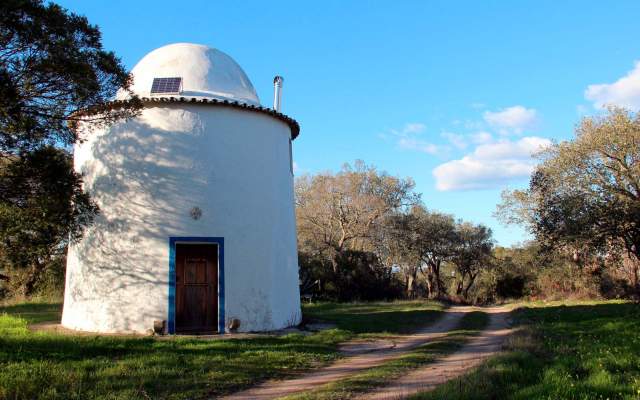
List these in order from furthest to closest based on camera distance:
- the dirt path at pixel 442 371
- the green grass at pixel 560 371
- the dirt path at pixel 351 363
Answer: the dirt path at pixel 351 363 < the dirt path at pixel 442 371 < the green grass at pixel 560 371

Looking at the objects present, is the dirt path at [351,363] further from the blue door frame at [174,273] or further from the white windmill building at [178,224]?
the blue door frame at [174,273]

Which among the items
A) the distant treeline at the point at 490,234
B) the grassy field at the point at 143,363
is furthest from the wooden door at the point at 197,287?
the distant treeline at the point at 490,234

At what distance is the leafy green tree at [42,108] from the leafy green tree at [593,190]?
1795 cm

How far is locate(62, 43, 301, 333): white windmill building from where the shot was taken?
40.0ft

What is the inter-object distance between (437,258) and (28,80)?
115 ft

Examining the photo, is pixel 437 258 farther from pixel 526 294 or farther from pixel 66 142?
pixel 66 142

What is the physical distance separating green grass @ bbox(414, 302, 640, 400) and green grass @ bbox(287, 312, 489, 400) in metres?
1.16

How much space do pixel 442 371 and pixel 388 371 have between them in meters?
0.86

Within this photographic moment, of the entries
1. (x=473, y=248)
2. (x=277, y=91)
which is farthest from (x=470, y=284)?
(x=277, y=91)

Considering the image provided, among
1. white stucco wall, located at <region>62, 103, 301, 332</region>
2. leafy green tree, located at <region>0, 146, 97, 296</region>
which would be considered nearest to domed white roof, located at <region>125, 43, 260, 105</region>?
white stucco wall, located at <region>62, 103, 301, 332</region>

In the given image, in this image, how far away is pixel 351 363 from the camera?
935 cm

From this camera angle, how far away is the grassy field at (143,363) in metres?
6.90

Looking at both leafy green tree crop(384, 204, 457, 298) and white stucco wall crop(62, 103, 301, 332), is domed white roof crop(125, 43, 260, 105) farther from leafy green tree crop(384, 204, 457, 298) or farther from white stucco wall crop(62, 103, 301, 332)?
leafy green tree crop(384, 204, 457, 298)

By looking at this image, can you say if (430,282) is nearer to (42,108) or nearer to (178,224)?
(178,224)
